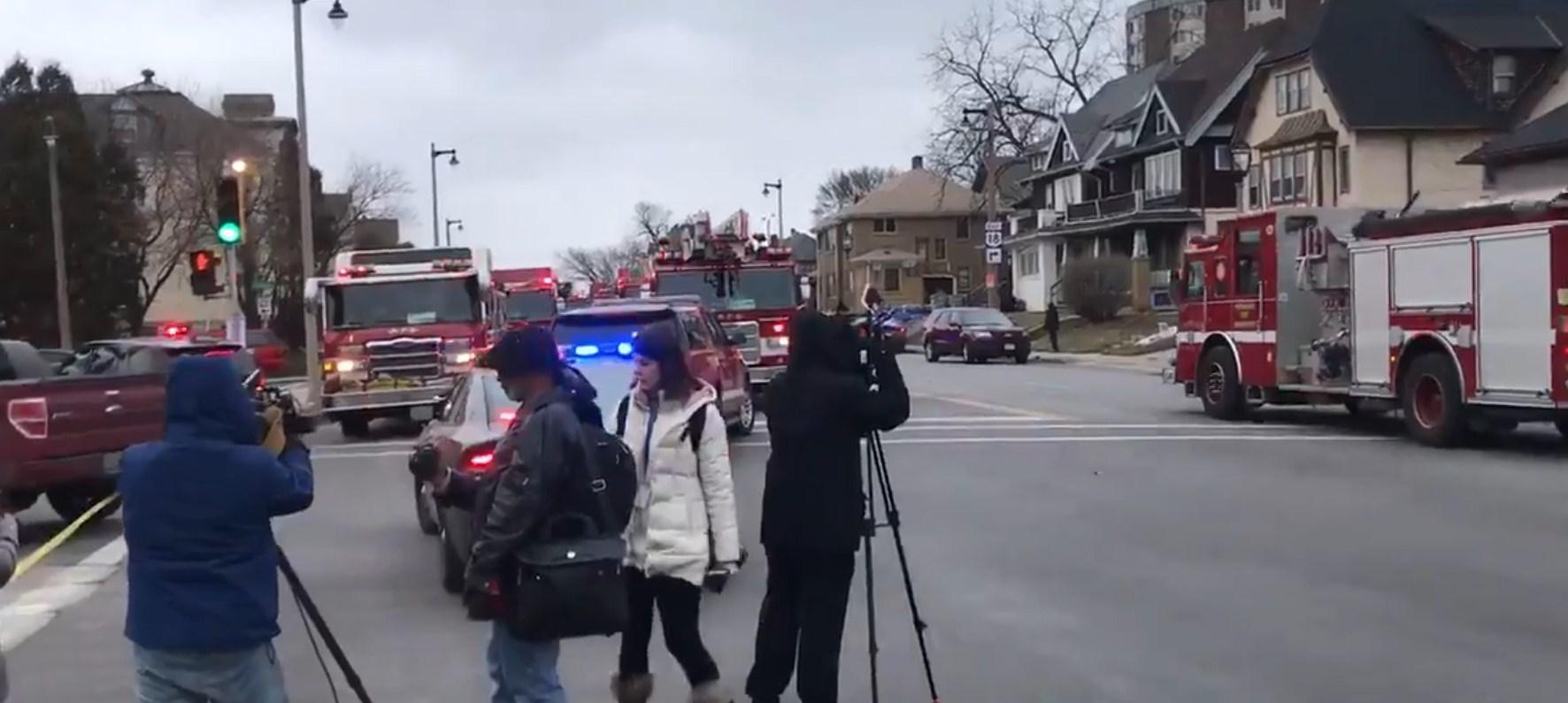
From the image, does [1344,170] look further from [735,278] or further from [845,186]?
[845,186]

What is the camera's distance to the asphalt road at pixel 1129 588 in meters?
8.78

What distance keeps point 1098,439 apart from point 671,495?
1528 centimetres

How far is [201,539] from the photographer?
517 centimetres

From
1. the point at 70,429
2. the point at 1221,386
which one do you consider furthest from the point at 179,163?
the point at 70,429

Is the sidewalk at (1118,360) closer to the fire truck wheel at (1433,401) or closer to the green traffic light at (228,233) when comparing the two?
the fire truck wheel at (1433,401)

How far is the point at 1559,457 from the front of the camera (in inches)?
746

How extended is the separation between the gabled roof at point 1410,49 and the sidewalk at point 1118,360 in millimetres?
11844

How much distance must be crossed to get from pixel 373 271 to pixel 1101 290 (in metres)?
39.6

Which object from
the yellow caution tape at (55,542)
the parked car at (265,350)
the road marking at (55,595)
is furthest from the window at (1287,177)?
the road marking at (55,595)

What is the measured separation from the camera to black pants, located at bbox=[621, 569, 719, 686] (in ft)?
24.2

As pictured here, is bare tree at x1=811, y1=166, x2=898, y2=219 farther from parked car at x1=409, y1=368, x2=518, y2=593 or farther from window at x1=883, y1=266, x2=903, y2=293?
parked car at x1=409, y1=368, x2=518, y2=593

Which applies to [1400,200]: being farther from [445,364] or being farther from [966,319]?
[445,364]

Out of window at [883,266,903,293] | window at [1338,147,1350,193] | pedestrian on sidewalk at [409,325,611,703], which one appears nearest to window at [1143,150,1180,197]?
window at [1338,147,1350,193]

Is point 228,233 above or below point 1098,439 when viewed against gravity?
above
